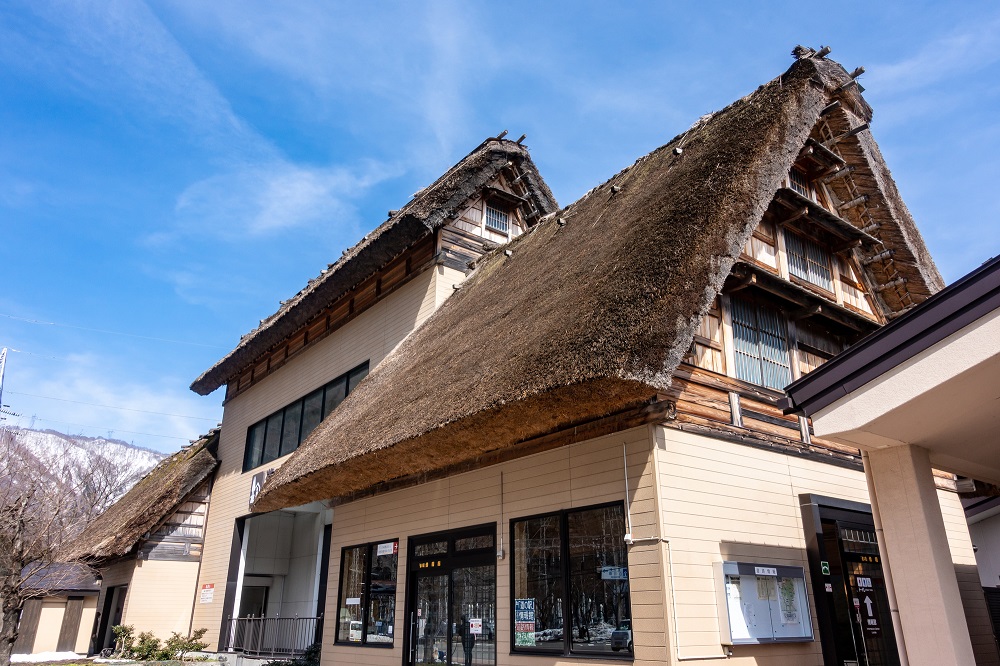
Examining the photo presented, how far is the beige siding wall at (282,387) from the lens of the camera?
43.1ft

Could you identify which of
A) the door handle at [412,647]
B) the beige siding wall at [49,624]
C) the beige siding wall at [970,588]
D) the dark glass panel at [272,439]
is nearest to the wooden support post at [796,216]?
the beige siding wall at [970,588]

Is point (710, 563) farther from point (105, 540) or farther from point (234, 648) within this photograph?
point (105, 540)

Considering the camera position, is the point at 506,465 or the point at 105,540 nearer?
the point at 506,465

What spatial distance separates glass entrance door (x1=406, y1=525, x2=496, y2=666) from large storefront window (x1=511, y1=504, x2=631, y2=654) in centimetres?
62

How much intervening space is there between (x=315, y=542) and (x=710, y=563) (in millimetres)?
12794

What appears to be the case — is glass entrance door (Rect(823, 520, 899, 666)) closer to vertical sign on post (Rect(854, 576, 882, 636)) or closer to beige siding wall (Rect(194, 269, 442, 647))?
vertical sign on post (Rect(854, 576, 882, 636))

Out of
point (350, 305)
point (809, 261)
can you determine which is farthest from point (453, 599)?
point (350, 305)

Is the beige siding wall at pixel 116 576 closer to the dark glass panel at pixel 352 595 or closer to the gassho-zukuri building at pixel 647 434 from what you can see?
the gassho-zukuri building at pixel 647 434

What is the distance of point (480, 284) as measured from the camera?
11.9 m

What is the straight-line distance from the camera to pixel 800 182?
10062mm

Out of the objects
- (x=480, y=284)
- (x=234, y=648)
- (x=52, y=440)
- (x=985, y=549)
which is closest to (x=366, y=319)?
(x=480, y=284)

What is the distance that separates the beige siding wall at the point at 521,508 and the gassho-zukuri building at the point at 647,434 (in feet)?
0.10

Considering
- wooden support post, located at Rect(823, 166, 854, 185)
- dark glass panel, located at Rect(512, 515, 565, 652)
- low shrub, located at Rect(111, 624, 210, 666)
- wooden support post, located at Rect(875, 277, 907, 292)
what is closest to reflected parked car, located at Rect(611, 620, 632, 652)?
dark glass panel, located at Rect(512, 515, 565, 652)

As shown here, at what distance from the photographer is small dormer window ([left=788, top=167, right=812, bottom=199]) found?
32.5 feet
